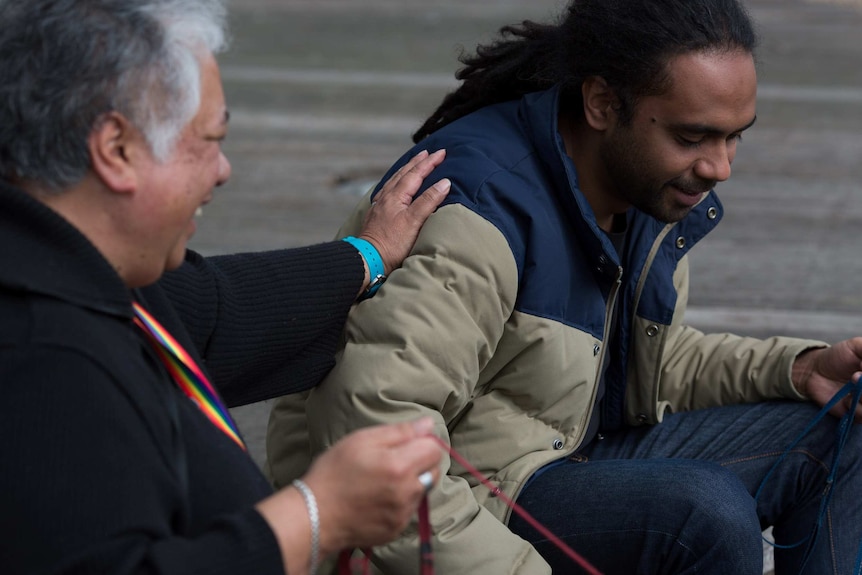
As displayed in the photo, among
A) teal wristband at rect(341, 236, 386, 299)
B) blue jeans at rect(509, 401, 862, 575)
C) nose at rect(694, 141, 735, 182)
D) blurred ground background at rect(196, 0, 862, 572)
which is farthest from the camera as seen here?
blurred ground background at rect(196, 0, 862, 572)

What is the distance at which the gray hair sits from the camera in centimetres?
135

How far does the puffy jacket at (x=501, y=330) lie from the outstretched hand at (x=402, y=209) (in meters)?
0.04

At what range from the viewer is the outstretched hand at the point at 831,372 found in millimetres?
2414

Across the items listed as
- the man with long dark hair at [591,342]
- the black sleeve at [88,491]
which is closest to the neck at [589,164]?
the man with long dark hair at [591,342]

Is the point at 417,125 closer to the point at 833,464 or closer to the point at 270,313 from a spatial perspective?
the point at 833,464

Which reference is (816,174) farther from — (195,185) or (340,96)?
(195,185)

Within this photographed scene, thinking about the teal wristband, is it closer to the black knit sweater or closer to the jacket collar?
the black knit sweater

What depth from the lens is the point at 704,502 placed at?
203cm

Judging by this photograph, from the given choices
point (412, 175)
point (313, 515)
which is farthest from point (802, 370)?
point (313, 515)

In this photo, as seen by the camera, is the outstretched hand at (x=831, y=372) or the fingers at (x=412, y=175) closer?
the fingers at (x=412, y=175)

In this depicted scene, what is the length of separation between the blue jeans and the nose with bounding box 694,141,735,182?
54 centimetres

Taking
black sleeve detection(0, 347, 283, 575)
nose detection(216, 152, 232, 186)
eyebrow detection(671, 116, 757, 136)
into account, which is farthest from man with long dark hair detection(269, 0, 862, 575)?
black sleeve detection(0, 347, 283, 575)

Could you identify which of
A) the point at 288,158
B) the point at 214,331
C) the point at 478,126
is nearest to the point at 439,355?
the point at 214,331

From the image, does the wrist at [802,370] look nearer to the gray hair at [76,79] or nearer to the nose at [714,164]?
the nose at [714,164]
